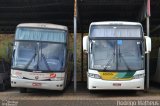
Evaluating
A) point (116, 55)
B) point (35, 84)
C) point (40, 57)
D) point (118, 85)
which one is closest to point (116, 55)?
point (116, 55)

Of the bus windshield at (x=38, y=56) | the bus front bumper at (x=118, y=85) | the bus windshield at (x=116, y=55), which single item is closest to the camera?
the bus front bumper at (x=118, y=85)

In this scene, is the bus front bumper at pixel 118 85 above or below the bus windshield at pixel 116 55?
below

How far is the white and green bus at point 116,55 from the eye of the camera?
745 inches

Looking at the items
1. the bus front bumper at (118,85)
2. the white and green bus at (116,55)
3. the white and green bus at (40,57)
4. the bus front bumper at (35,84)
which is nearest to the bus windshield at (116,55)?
the white and green bus at (116,55)

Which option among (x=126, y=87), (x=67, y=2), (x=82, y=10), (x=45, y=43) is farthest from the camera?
(x=82, y=10)

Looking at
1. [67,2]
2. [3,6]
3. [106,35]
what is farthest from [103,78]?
[3,6]

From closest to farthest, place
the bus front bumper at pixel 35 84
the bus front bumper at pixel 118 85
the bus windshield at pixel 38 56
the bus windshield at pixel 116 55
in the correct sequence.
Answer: the bus front bumper at pixel 118 85, the bus windshield at pixel 116 55, the bus front bumper at pixel 35 84, the bus windshield at pixel 38 56

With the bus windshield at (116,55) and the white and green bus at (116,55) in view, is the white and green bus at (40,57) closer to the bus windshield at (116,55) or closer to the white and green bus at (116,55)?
the white and green bus at (116,55)

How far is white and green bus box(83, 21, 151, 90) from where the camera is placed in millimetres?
18922

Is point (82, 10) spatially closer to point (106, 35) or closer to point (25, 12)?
point (25, 12)

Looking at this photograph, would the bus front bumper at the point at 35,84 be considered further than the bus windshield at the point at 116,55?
Yes

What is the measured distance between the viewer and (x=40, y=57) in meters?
20.0

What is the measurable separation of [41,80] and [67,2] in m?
5.75

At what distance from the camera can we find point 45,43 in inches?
800
